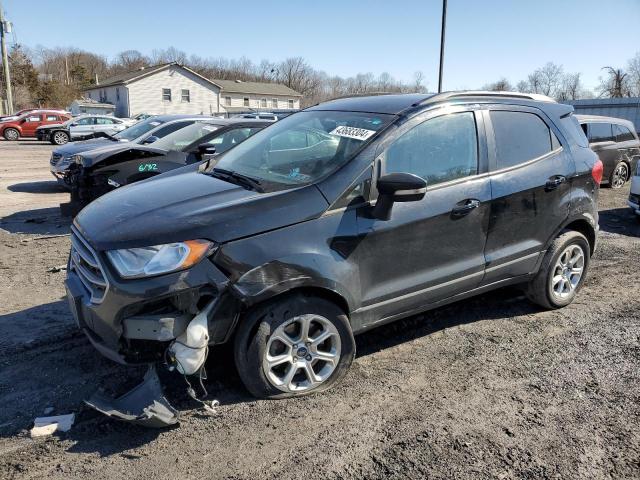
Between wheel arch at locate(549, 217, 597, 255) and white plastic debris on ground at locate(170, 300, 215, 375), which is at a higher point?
wheel arch at locate(549, 217, 597, 255)

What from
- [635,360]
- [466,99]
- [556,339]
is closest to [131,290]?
[466,99]

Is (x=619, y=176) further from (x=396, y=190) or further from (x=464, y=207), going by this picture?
(x=396, y=190)

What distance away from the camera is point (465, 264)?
3916 millimetres

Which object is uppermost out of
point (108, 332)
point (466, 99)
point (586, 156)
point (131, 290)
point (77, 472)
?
point (466, 99)

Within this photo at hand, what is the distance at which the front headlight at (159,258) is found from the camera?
112 inches

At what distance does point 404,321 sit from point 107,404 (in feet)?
8.36

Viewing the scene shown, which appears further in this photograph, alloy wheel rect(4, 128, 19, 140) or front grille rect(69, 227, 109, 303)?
alloy wheel rect(4, 128, 19, 140)

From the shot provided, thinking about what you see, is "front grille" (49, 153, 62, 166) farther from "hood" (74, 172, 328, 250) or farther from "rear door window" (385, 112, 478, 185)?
"rear door window" (385, 112, 478, 185)

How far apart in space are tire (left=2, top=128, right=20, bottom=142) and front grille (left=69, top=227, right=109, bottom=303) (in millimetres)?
32127

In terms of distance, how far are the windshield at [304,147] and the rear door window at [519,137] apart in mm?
1068

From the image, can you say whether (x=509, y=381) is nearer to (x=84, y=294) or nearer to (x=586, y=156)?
(x=586, y=156)

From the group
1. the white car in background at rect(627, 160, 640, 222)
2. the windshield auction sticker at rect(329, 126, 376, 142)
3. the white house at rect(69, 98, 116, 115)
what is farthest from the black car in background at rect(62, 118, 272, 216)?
the white house at rect(69, 98, 116, 115)

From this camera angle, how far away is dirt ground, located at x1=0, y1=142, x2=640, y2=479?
2.73 metres

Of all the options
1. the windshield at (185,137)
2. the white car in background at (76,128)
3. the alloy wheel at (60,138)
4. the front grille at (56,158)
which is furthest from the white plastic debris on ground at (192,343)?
the alloy wheel at (60,138)
